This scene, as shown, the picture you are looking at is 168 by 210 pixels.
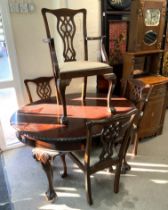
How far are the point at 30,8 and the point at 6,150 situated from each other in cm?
173

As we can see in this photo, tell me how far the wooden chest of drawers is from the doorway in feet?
5.22

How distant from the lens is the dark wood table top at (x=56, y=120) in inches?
→ 55.7

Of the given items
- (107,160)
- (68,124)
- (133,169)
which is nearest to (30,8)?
(68,124)

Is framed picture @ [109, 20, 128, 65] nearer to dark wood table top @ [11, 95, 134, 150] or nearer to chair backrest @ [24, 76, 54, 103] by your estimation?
dark wood table top @ [11, 95, 134, 150]

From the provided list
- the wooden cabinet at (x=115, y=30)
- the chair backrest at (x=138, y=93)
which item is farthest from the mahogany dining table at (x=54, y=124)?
the wooden cabinet at (x=115, y=30)

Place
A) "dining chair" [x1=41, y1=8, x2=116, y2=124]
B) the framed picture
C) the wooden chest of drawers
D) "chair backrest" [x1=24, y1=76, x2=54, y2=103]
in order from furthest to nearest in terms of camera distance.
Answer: the framed picture → the wooden chest of drawers → "chair backrest" [x1=24, y1=76, x2=54, y2=103] → "dining chair" [x1=41, y1=8, x2=116, y2=124]

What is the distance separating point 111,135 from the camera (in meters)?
1.35

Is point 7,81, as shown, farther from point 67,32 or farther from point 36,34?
point 67,32

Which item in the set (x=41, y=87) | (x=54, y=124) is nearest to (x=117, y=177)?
(x=54, y=124)

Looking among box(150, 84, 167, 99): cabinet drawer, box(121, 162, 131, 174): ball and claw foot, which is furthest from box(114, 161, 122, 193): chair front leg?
box(150, 84, 167, 99): cabinet drawer

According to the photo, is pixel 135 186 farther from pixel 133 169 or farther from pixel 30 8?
pixel 30 8

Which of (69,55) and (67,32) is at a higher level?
(67,32)

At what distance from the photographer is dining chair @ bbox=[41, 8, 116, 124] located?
1.52 m

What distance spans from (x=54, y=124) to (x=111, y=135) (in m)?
0.51
